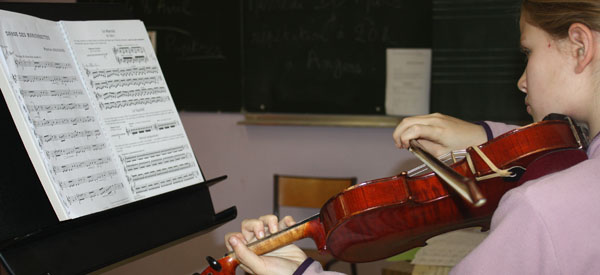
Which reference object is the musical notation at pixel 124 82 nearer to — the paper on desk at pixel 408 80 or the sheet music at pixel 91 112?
the sheet music at pixel 91 112

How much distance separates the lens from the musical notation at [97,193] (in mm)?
1227

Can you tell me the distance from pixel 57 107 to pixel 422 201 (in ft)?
2.61

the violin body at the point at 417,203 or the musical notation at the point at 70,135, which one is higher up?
the musical notation at the point at 70,135

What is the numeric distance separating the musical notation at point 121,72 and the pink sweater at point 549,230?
0.93 metres

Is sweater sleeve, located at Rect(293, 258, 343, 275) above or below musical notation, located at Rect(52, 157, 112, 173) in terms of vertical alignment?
below

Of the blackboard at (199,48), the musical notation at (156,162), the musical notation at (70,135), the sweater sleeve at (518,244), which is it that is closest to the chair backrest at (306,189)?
the blackboard at (199,48)

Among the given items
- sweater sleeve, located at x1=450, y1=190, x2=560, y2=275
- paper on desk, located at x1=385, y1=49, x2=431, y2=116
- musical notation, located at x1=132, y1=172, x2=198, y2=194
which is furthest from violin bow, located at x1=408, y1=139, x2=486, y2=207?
paper on desk, located at x1=385, y1=49, x2=431, y2=116

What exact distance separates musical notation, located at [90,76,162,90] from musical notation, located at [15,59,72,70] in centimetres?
7

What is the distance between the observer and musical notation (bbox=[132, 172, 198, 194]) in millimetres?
1391

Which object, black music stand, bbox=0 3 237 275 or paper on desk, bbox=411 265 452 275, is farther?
paper on desk, bbox=411 265 452 275

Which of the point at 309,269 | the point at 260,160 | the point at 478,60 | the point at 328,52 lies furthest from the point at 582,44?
the point at 260,160

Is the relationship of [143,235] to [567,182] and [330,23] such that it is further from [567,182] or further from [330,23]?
[330,23]

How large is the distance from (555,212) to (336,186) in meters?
2.24

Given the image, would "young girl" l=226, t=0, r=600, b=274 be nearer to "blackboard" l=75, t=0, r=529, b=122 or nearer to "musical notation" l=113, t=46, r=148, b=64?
"musical notation" l=113, t=46, r=148, b=64
